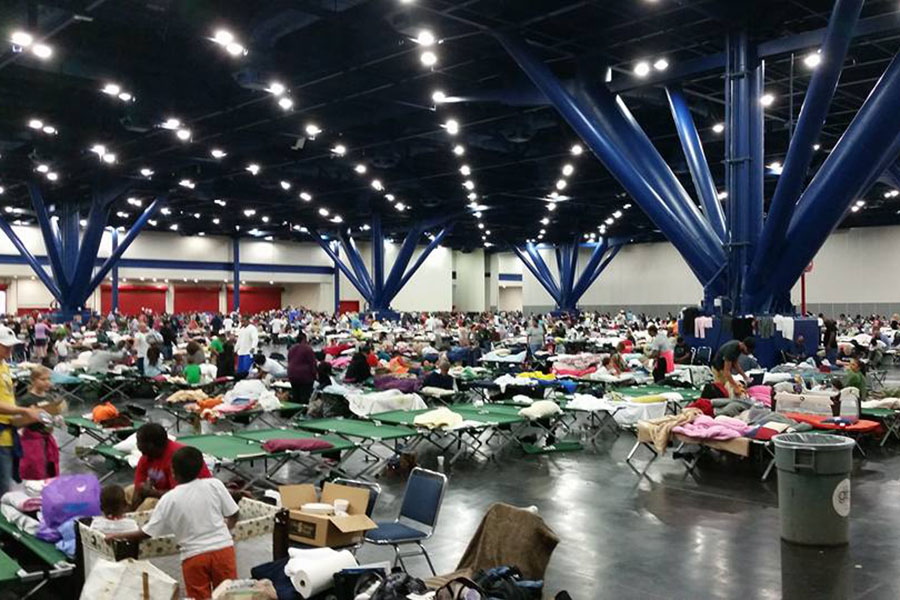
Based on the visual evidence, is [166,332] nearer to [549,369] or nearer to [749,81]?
[549,369]

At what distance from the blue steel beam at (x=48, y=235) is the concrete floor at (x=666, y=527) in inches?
804

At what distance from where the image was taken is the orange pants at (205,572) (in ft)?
14.9

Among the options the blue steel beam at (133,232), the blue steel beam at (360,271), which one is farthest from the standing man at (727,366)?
the blue steel beam at (360,271)

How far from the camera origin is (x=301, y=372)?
13578 millimetres

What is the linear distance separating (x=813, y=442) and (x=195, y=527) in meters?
4.88

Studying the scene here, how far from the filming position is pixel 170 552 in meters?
5.02

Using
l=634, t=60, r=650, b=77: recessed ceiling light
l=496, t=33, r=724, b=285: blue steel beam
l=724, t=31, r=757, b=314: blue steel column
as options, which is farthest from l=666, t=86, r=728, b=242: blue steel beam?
l=634, t=60, r=650, b=77: recessed ceiling light

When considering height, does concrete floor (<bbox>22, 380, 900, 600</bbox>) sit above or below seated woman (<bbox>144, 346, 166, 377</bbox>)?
below

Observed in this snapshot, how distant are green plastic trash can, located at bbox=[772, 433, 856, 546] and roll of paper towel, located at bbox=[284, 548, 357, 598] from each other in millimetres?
3851

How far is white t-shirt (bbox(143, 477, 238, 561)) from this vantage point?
453cm

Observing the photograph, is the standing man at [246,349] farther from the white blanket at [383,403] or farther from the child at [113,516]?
the child at [113,516]

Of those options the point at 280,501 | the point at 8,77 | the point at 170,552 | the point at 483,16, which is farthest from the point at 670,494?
the point at 8,77

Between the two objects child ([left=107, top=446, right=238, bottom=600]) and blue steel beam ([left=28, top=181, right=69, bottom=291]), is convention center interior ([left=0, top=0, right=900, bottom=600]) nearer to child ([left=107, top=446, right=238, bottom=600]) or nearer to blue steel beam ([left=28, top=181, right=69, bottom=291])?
child ([left=107, top=446, right=238, bottom=600])

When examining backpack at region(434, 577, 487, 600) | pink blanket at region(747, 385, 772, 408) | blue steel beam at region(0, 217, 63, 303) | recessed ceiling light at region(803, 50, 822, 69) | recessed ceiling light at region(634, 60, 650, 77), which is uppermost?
recessed ceiling light at region(803, 50, 822, 69)
